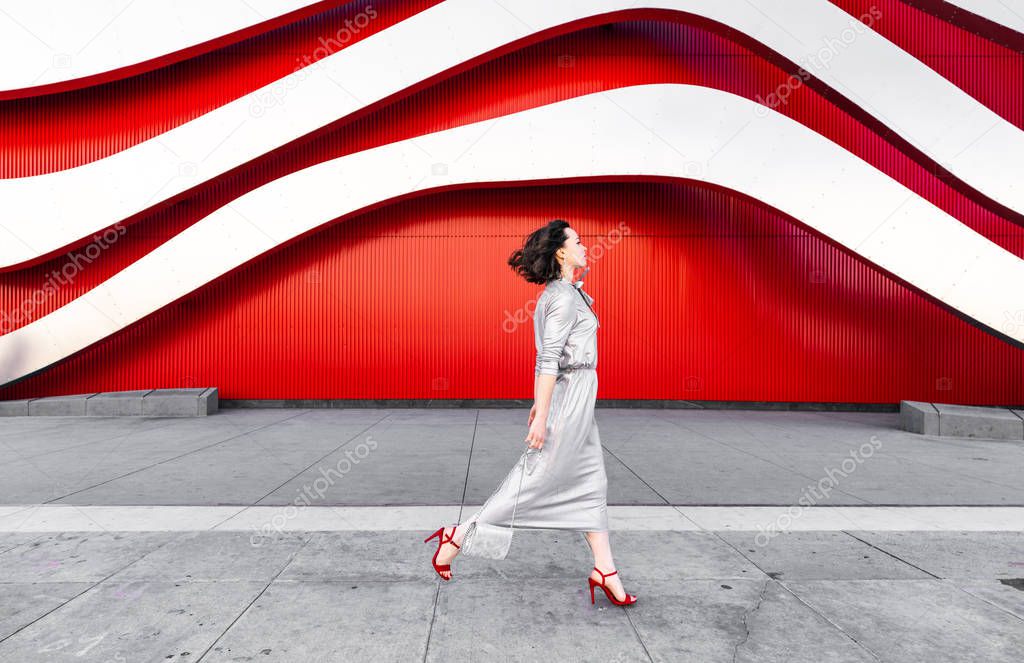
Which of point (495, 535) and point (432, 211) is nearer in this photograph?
point (495, 535)

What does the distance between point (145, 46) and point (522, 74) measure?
7.48 m

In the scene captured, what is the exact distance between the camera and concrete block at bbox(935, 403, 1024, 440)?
7895 millimetres

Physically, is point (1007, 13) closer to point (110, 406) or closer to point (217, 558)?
point (217, 558)

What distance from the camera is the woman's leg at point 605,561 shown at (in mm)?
2512

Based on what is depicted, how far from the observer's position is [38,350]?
32.7ft

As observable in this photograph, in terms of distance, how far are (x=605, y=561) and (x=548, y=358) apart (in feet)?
3.57

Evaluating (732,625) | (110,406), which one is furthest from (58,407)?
(732,625)

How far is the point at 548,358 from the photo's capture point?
99.1 inches

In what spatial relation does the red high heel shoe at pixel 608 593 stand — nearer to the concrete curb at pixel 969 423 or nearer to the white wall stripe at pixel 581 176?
the concrete curb at pixel 969 423

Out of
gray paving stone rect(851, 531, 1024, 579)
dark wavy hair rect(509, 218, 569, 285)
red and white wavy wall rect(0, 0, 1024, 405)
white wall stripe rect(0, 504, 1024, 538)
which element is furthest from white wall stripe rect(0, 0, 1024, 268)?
gray paving stone rect(851, 531, 1024, 579)

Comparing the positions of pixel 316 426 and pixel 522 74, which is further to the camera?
pixel 522 74

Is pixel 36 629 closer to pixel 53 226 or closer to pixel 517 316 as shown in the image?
pixel 517 316

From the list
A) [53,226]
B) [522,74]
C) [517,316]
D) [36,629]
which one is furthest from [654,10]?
[53,226]

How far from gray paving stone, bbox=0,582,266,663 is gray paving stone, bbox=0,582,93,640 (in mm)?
67
